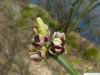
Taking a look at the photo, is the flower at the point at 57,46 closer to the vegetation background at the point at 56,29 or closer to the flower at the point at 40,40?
the flower at the point at 40,40

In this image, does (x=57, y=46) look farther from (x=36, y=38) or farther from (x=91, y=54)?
(x=91, y=54)

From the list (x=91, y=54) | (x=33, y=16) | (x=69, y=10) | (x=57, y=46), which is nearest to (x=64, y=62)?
(x=57, y=46)

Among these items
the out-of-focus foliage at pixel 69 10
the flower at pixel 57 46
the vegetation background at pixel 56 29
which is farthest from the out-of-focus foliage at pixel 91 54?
the flower at pixel 57 46

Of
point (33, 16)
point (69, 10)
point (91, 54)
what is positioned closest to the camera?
point (91, 54)

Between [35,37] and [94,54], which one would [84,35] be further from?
[35,37]

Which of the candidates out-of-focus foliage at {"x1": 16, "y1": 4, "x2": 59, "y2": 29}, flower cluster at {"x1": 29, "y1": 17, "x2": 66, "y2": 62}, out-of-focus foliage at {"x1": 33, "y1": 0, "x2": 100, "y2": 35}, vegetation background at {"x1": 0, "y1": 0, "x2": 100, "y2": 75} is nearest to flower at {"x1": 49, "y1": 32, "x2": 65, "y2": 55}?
flower cluster at {"x1": 29, "y1": 17, "x2": 66, "y2": 62}

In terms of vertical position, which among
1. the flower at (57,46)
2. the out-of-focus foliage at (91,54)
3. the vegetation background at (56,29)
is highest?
the flower at (57,46)

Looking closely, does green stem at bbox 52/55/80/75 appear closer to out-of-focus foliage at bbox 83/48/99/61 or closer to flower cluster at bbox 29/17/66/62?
flower cluster at bbox 29/17/66/62

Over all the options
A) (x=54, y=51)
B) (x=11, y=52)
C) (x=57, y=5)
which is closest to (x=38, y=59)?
(x=54, y=51)
